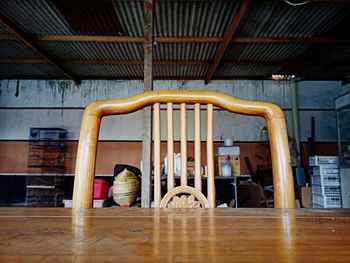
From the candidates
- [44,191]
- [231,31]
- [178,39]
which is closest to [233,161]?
[231,31]

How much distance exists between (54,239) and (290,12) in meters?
5.04

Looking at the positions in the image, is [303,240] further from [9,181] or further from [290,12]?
[9,181]

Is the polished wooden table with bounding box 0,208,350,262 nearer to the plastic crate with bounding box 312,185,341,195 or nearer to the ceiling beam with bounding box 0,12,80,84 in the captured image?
the plastic crate with bounding box 312,185,341,195

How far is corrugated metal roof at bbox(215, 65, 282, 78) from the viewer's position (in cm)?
683

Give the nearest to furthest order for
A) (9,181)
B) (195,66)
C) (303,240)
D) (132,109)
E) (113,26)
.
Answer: (303,240) → (132,109) → (113,26) → (195,66) → (9,181)

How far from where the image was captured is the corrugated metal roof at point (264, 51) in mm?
5562

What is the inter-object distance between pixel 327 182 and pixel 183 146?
5050mm

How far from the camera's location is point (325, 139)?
7680mm

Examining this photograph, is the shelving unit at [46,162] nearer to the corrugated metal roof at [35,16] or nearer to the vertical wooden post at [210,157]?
the corrugated metal roof at [35,16]

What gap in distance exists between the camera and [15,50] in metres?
5.77

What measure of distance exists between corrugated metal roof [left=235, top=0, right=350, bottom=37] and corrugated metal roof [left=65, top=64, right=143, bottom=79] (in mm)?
3208

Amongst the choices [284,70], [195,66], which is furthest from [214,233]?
[284,70]

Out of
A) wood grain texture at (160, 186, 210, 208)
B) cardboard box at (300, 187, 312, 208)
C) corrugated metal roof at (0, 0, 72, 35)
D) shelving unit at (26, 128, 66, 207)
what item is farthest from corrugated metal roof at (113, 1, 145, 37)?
cardboard box at (300, 187, 312, 208)

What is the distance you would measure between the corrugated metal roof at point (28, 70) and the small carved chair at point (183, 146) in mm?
7024
